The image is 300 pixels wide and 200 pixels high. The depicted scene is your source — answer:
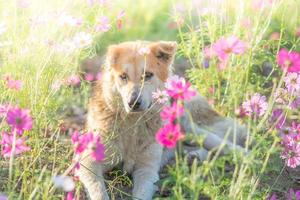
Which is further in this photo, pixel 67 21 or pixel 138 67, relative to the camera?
pixel 138 67

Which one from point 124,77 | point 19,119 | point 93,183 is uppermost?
point 19,119

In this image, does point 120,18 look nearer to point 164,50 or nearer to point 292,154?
point 164,50

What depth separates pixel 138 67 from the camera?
4.32m

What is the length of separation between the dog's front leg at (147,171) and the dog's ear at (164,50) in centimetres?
63

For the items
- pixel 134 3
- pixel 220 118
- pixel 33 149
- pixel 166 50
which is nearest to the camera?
pixel 33 149

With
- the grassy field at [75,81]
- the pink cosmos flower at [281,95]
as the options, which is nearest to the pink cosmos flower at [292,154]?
the grassy field at [75,81]

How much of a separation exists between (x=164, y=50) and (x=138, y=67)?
28 centimetres

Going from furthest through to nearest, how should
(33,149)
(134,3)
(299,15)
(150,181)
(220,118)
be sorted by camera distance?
(134,3) < (299,15) < (220,118) < (150,181) < (33,149)

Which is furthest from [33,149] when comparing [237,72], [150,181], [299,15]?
[299,15]

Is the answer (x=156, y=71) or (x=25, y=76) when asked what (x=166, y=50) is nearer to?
(x=156, y=71)

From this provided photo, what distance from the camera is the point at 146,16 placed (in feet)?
31.6

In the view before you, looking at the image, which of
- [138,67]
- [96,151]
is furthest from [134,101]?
[96,151]

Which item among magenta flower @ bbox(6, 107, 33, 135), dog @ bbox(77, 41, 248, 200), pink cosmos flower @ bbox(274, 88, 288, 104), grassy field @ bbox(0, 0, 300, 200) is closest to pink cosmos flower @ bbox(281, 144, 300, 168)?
grassy field @ bbox(0, 0, 300, 200)

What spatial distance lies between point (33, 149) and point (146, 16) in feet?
19.6
